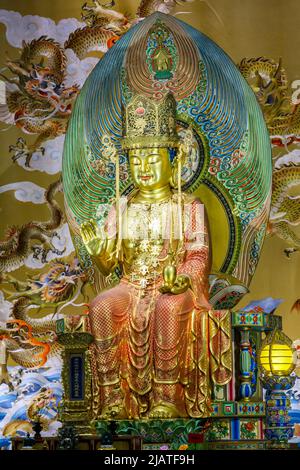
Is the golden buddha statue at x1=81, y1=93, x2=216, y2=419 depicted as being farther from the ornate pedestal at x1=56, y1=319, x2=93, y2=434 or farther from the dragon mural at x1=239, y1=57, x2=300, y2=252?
the dragon mural at x1=239, y1=57, x2=300, y2=252

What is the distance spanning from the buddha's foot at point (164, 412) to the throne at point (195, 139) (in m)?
1.33

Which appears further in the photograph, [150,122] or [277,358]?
[150,122]

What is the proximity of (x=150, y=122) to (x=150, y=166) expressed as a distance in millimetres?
348

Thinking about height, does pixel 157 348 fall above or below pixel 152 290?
below

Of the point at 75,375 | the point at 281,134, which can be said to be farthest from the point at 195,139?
the point at 75,375

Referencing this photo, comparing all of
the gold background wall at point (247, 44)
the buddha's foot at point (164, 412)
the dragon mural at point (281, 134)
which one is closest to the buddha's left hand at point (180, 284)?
the buddha's foot at point (164, 412)

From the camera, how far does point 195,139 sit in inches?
531

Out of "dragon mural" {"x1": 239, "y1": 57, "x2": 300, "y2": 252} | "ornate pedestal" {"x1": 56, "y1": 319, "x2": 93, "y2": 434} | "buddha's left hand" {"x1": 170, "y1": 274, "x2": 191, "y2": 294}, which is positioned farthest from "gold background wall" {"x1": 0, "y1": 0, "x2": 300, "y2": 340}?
"ornate pedestal" {"x1": 56, "y1": 319, "x2": 93, "y2": 434}

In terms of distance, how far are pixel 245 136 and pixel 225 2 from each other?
126cm

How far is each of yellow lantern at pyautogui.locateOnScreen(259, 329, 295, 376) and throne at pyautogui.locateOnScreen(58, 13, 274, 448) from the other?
1227mm

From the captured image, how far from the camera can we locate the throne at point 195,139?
13414 millimetres

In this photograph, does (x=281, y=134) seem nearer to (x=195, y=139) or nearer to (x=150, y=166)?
(x=195, y=139)

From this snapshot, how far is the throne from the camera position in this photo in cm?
1341
